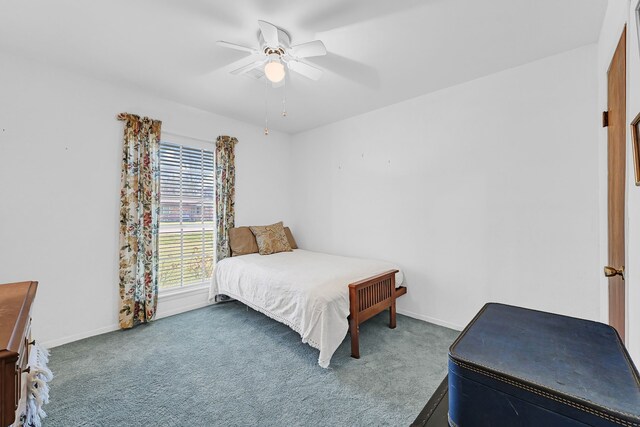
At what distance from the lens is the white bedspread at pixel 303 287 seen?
86.1 inches

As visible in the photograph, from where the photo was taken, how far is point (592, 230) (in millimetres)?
2162

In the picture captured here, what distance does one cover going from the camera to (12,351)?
0.78 metres

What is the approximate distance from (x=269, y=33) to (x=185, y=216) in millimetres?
2511

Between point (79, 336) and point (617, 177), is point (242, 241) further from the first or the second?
point (617, 177)

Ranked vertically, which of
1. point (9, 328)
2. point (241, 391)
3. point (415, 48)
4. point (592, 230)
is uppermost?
point (415, 48)

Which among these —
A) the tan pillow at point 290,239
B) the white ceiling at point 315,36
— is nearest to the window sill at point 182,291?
the tan pillow at point 290,239

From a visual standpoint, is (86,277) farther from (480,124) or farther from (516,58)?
(516,58)

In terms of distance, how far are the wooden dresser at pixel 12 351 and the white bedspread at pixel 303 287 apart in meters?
1.62

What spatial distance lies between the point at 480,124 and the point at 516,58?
589 millimetres

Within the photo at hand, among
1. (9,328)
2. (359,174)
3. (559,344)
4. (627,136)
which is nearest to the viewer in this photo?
(559,344)

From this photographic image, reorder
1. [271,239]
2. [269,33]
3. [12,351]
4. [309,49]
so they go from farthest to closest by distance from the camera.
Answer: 1. [271,239]
2. [309,49]
3. [269,33]
4. [12,351]

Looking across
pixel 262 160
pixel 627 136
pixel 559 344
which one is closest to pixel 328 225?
pixel 262 160

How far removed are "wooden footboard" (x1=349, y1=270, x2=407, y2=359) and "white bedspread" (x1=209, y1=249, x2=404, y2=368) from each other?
8cm

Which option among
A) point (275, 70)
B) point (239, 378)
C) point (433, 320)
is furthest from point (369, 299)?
point (275, 70)
